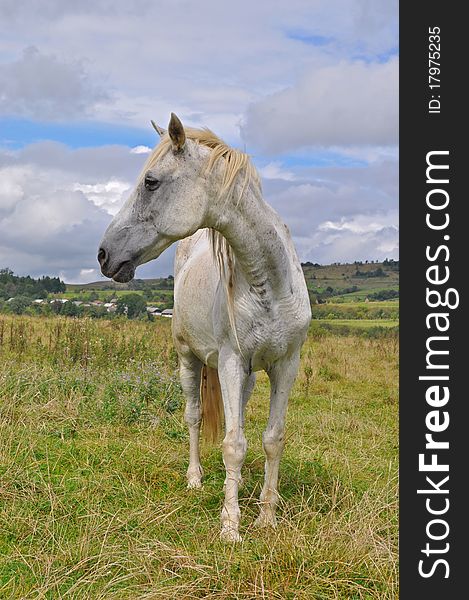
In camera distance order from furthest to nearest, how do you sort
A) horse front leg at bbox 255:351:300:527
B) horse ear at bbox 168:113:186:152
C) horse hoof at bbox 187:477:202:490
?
horse hoof at bbox 187:477:202:490 → horse front leg at bbox 255:351:300:527 → horse ear at bbox 168:113:186:152

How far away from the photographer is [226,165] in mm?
4098

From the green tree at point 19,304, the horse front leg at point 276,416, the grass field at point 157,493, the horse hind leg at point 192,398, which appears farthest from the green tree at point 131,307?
the horse front leg at point 276,416

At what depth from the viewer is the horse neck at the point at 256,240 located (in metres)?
4.15

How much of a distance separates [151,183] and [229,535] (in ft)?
7.24

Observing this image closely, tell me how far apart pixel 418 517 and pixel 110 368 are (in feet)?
19.2

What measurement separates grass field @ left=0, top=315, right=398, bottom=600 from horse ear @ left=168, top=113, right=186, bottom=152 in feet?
7.54

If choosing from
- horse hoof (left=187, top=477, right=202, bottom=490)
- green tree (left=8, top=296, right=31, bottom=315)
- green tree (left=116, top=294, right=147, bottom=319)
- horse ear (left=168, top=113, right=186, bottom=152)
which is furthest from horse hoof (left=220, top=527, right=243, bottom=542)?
green tree (left=8, top=296, right=31, bottom=315)

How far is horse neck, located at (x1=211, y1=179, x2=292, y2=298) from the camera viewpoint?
4152 mm

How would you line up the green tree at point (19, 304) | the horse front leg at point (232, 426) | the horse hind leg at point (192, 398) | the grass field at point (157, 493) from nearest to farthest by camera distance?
1. the grass field at point (157, 493)
2. the horse front leg at point (232, 426)
3. the horse hind leg at point (192, 398)
4. the green tree at point (19, 304)

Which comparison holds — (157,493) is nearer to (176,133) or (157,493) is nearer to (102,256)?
(102,256)

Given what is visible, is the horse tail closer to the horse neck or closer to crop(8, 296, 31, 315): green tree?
the horse neck

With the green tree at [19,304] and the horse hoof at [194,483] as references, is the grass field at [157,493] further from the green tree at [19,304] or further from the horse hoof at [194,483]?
the green tree at [19,304]

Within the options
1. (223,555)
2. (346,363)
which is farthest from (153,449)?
(346,363)

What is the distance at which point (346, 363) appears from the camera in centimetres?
1223
